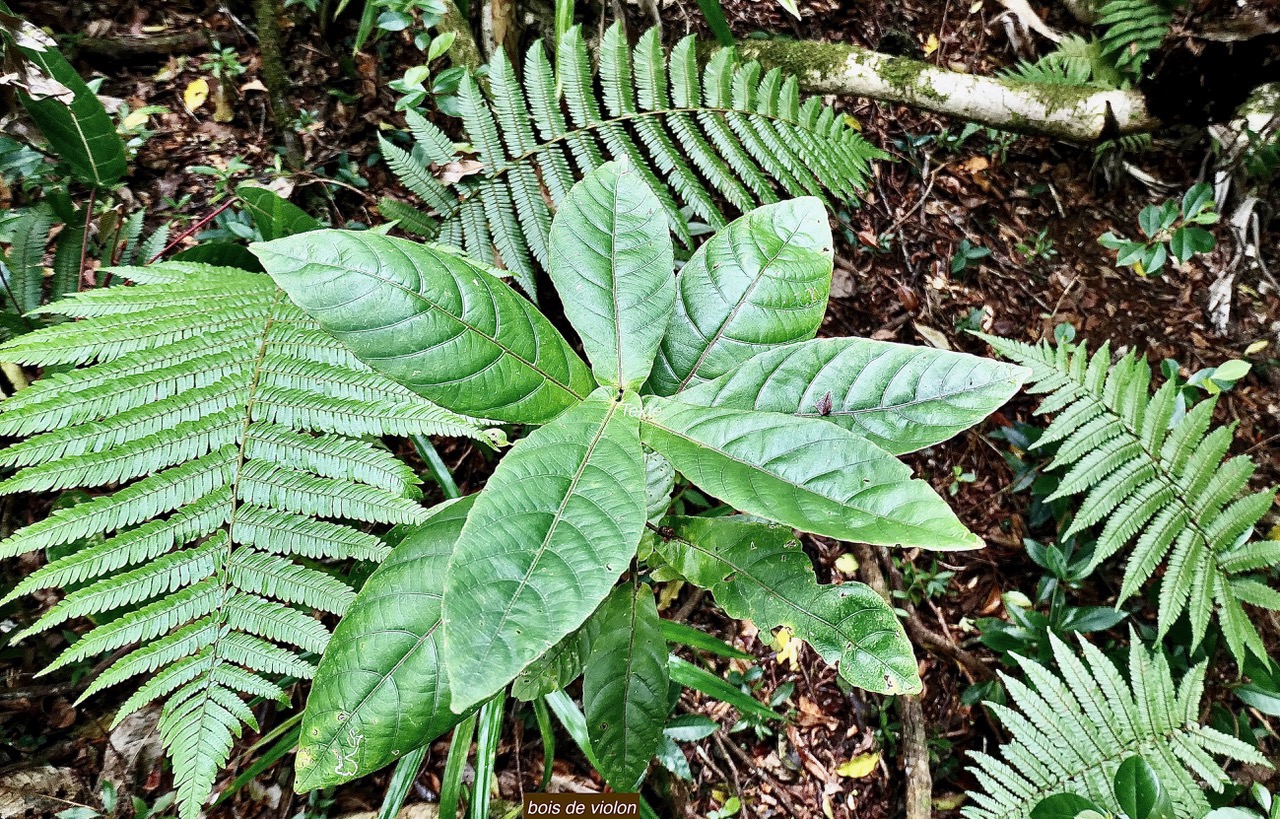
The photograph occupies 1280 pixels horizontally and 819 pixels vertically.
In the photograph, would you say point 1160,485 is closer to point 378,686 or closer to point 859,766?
point 859,766

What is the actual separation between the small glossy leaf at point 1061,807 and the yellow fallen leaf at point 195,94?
11.3 ft

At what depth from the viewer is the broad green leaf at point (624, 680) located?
1.18 m

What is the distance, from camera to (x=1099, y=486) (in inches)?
94.7

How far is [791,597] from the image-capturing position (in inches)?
40.5

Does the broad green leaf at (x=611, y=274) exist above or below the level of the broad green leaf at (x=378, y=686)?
above

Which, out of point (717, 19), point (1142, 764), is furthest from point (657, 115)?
point (1142, 764)

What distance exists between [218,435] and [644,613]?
94 centimetres

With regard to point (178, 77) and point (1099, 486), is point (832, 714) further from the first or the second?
point (178, 77)

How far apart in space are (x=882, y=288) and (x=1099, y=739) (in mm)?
1713

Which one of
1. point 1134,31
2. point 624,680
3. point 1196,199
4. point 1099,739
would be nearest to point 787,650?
point 1099,739

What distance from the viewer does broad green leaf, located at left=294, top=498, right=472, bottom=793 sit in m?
0.85

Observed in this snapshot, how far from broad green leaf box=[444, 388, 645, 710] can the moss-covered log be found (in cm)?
230

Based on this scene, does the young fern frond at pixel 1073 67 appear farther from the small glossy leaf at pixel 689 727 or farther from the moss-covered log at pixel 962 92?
the small glossy leaf at pixel 689 727

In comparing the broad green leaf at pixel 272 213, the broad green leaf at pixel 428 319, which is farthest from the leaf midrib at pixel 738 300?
the broad green leaf at pixel 272 213
